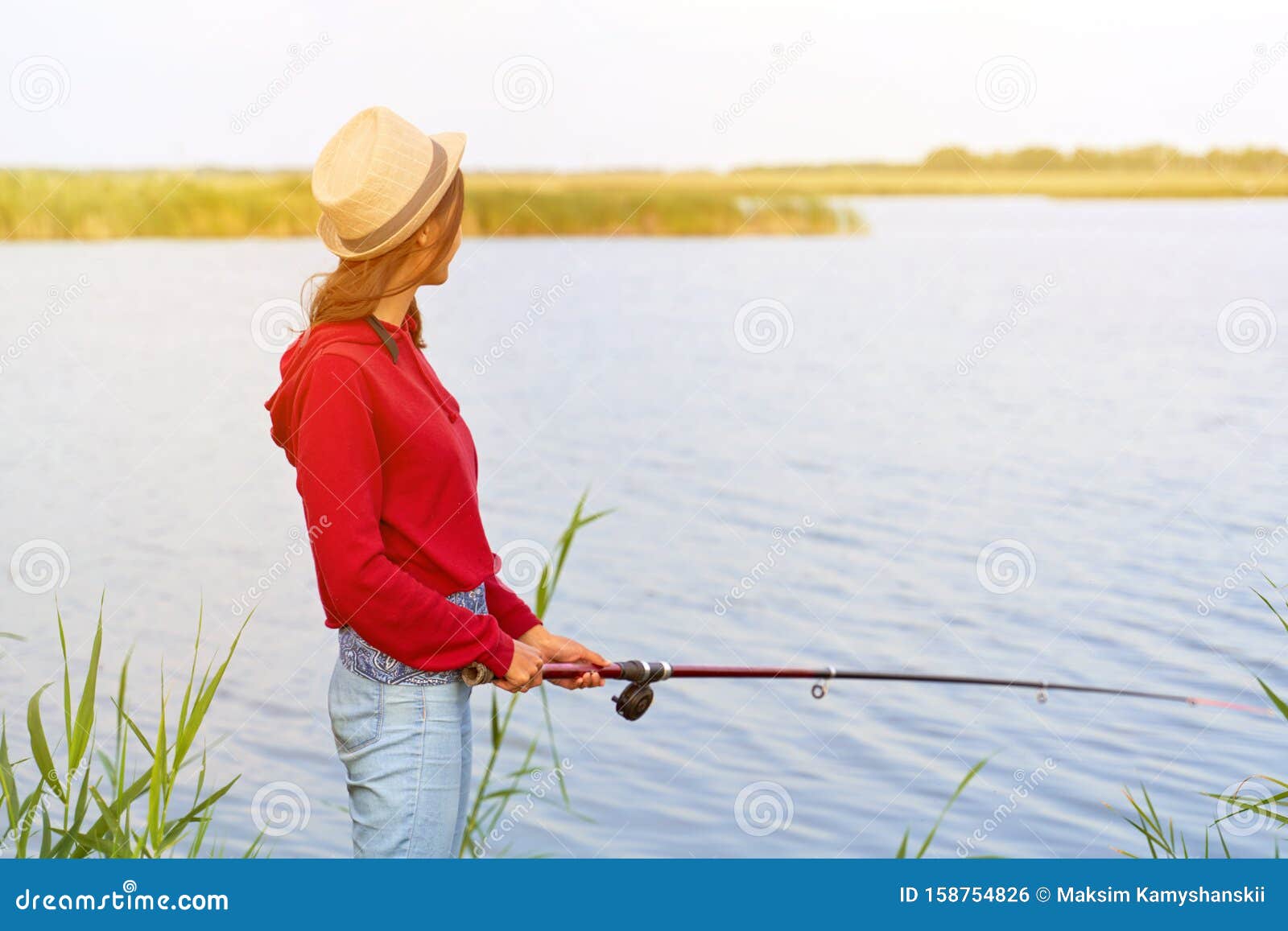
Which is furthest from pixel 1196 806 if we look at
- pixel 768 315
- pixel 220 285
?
pixel 220 285

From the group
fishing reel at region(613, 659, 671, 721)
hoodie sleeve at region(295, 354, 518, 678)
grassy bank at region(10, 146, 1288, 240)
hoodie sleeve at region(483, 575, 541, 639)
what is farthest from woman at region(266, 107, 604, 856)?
grassy bank at region(10, 146, 1288, 240)

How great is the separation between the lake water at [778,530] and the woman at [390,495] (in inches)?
86.9

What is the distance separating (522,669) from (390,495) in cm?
31

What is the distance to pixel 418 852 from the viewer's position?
6.65ft

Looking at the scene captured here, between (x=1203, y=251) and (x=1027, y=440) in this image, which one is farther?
(x=1203, y=251)

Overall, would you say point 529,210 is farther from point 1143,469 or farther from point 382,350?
point 382,350

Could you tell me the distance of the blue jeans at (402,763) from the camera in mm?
2014

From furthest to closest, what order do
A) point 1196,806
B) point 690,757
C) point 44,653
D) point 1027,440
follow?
point 1027,440, point 44,653, point 690,757, point 1196,806

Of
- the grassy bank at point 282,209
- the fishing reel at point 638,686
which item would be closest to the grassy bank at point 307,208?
the grassy bank at point 282,209

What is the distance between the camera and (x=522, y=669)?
2.12 m

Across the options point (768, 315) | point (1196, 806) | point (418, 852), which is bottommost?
point (418, 852)

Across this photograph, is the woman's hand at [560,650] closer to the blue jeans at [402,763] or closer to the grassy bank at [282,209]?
the blue jeans at [402,763]

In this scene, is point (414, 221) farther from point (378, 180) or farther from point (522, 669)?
point (522, 669)

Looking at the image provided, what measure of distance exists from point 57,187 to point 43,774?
58.9ft
